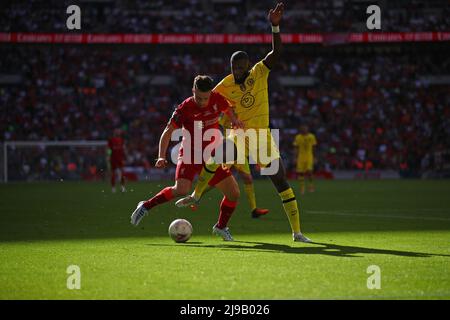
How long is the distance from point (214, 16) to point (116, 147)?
71.2 feet

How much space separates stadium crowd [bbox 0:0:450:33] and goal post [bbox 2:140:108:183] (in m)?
7.75

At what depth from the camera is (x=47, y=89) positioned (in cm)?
4453

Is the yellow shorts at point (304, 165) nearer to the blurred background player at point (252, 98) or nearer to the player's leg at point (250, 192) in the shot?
the player's leg at point (250, 192)

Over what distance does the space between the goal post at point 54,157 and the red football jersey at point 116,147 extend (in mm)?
9165

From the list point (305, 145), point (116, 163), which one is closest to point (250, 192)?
point (305, 145)

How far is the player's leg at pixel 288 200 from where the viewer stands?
440 inches

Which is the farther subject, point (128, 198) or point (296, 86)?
point (296, 86)

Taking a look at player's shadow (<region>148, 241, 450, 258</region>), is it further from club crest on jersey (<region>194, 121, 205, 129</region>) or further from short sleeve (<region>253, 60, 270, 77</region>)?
short sleeve (<region>253, 60, 270, 77</region>)

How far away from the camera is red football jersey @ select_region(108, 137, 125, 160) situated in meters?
28.5

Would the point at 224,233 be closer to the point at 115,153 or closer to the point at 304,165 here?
the point at 304,165

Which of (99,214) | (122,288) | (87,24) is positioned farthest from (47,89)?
(122,288)
